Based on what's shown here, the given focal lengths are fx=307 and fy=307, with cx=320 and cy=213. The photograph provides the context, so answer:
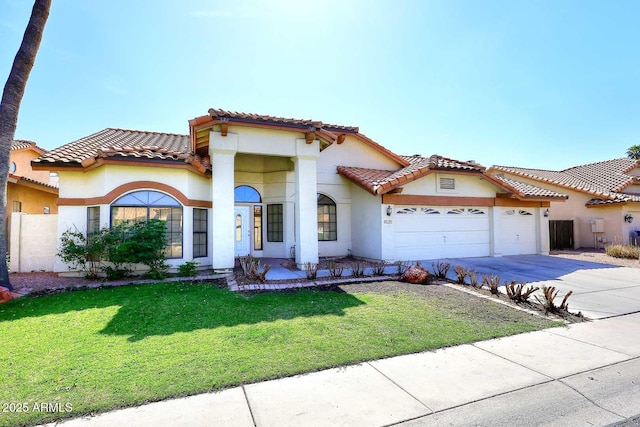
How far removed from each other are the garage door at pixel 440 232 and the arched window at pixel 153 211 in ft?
29.2

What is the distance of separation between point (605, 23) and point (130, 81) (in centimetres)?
1886

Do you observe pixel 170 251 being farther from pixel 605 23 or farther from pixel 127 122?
pixel 605 23

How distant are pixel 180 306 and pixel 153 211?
518 centimetres

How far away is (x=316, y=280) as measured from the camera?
32.6 ft

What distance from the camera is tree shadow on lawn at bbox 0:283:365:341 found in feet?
19.9

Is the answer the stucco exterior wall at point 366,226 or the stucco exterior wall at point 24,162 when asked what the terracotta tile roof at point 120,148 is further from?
the stucco exterior wall at point 24,162

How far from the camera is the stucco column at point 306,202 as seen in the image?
1142 centimetres

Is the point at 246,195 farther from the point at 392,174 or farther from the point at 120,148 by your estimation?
the point at 392,174

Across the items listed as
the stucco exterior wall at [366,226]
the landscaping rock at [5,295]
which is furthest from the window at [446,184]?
the landscaping rock at [5,295]

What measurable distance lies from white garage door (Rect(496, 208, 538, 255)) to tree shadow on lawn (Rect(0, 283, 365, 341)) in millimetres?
11225

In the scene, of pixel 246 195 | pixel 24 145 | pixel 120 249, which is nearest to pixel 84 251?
pixel 120 249

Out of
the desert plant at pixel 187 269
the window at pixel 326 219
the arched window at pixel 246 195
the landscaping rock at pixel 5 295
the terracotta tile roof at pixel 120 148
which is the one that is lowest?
the landscaping rock at pixel 5 295

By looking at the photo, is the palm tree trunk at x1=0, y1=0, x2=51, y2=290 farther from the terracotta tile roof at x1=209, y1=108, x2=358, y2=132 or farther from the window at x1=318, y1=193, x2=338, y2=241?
the window at x1=318, y1=193, x2=338, y2=241

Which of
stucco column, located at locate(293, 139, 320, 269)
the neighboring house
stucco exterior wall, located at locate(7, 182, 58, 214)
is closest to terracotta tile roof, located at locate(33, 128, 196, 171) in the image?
the neighboring house
